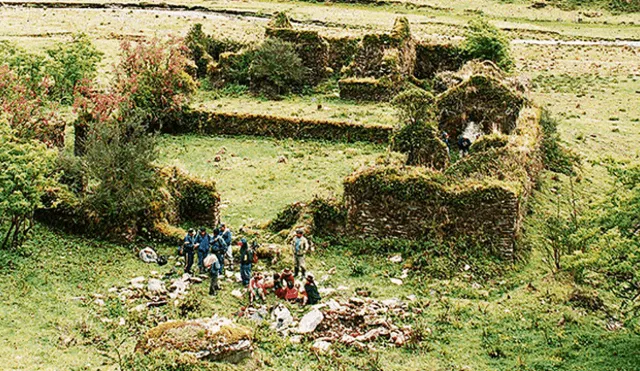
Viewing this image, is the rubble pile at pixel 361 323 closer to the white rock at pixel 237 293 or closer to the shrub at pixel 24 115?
the white rock at pixel 237 293

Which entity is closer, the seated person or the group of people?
the seated person

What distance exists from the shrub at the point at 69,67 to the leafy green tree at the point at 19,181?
56.4 feet

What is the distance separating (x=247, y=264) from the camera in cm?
2092

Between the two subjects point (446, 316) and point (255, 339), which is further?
point (446, 316)

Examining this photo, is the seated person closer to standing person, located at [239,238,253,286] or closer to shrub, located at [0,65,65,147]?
standing person, located at [239,238,253,286]

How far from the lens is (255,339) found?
1780 cm

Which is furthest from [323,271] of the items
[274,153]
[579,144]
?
[579,144]

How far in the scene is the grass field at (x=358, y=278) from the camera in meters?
17.2

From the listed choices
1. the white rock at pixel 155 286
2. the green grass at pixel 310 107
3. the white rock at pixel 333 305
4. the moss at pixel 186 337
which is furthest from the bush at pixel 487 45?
the moss at pixel 186 337

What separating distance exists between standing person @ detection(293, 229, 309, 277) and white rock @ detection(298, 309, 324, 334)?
2.78 meters

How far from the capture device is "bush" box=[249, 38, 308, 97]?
140ft

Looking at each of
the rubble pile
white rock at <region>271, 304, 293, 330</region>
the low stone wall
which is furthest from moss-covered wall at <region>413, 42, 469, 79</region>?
white rock at <region>271, 304, 293, 330</region>

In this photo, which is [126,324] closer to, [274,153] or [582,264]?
[582,264]

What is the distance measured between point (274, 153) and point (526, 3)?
4860cm
